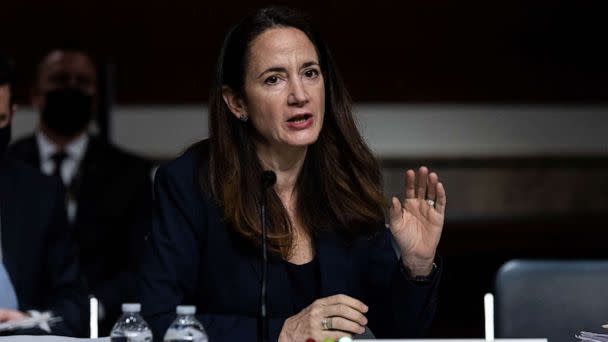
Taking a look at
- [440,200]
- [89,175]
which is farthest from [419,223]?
[89,175]

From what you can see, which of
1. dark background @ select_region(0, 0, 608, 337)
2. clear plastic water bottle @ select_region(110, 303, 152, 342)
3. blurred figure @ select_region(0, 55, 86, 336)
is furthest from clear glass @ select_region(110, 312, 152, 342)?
dark background @ select_region(0, 0, 608, 337)

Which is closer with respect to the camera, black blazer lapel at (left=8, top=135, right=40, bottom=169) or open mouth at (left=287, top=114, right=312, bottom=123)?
open mouth at (left=287, top=114, right=312, bottom=123)

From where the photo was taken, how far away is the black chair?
285 centimetres

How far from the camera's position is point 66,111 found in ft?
14.7

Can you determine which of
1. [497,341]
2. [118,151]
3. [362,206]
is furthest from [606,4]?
[497,341]

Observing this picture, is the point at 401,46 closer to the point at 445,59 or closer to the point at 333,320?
the point at 445,59

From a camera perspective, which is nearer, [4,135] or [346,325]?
[346,325]

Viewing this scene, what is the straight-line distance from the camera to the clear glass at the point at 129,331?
7.45 ft

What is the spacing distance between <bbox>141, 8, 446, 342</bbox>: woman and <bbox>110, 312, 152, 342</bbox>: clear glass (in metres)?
0.26

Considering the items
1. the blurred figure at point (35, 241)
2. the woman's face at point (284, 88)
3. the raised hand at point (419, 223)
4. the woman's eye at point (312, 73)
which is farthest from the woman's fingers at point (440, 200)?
the blurred figure at point (35, 241)

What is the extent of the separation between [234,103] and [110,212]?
1.61 meters

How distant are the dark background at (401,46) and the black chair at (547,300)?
344 cm

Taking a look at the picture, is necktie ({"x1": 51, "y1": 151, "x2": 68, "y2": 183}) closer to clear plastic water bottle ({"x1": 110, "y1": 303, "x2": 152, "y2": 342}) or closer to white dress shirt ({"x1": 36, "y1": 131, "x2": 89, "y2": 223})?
white dress shirt ({"x1": 36, "y1": 131, "x2": 89, "y2": 223})

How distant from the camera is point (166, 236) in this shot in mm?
2686
